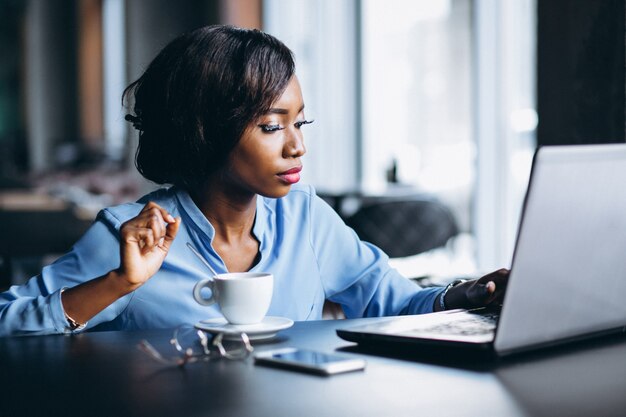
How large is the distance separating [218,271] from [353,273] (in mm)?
301

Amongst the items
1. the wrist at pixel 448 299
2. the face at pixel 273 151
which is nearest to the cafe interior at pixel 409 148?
the wrist at pixel 448 299

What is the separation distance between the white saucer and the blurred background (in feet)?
1.82

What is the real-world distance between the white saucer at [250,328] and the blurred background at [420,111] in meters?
0.55

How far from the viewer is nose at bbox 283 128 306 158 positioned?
1455 millimetres

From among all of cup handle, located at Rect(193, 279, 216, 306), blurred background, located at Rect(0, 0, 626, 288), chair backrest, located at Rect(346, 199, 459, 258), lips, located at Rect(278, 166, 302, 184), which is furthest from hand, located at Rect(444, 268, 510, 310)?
chair backrest, located at Rect(346, 199, 459, 258)

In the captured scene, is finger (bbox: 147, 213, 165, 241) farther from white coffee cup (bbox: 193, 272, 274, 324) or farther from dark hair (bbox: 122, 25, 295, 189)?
dark hair (bbox: 122, 25, 295, 189)

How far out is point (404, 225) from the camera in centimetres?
353

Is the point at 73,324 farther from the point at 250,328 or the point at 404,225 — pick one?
the point at 404,225

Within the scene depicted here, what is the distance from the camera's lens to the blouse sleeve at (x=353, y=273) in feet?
Answer: 5.36

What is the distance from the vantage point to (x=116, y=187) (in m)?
8.60

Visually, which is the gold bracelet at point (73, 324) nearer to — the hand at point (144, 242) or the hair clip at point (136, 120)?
the hand at point (144, 242)

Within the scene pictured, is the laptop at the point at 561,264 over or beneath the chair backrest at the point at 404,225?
over

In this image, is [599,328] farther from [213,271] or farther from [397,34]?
[397,34]

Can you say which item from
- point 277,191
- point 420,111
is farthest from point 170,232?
point 420,111
